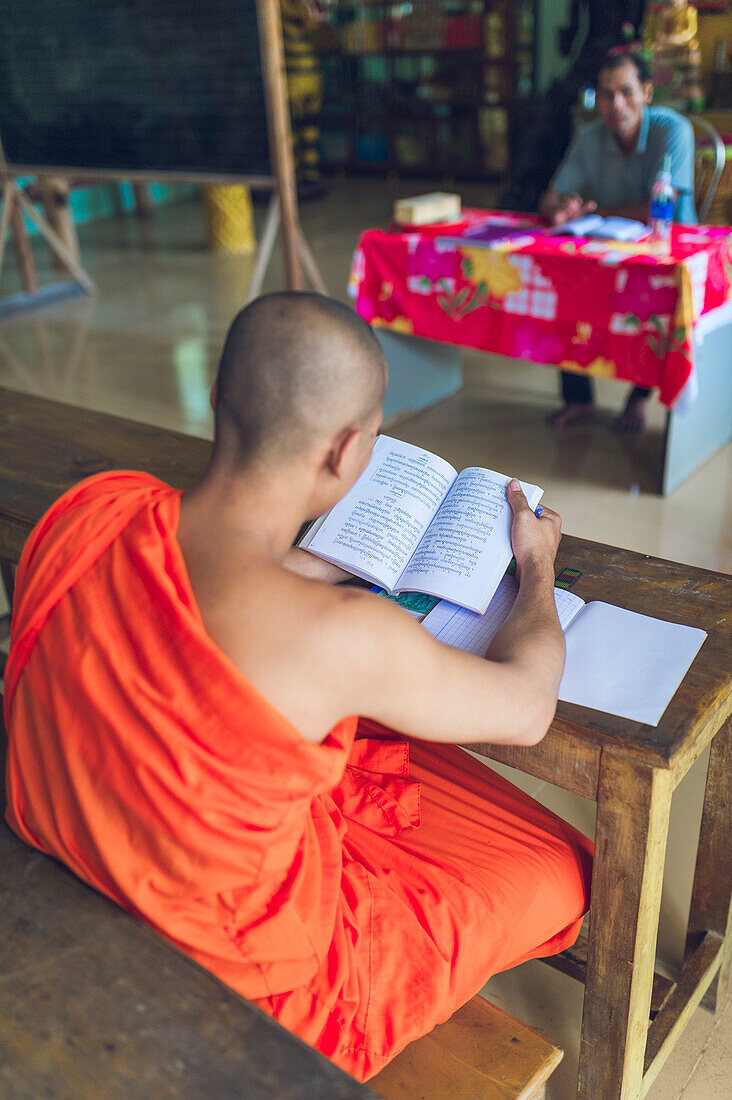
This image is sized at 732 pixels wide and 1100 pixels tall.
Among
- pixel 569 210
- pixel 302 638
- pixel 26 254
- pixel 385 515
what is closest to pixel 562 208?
pixel 569 210

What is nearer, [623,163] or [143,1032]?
[143,1032]

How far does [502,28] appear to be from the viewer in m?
7.41

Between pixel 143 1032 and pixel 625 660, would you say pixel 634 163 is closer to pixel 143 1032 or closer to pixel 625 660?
pixel 625 660

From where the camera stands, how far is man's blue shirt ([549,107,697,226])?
119 inches

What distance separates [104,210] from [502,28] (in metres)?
3.58

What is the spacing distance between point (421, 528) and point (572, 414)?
234 cm

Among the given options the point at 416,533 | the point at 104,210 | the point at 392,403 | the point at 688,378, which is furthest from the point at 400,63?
the point at 416,533

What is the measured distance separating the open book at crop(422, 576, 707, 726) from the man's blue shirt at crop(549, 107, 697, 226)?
7.88 ft

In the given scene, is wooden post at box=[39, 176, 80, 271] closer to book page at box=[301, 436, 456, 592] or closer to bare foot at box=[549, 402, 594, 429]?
bare foot at box=[549, 402, 594, 429]

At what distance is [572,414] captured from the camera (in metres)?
3.35

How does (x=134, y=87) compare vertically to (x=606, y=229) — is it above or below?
above

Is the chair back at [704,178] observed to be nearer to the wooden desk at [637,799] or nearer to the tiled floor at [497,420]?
the tiled floor at [497,420]

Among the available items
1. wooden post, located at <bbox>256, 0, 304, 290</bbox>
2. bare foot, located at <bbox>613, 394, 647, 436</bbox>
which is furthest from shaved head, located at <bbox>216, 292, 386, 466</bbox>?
wooden post, located at <bbox>256, 0, 304, 290</bbox>

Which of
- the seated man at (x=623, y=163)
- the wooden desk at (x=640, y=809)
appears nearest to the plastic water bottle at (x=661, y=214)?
the seated man at (x=623, y=163)
